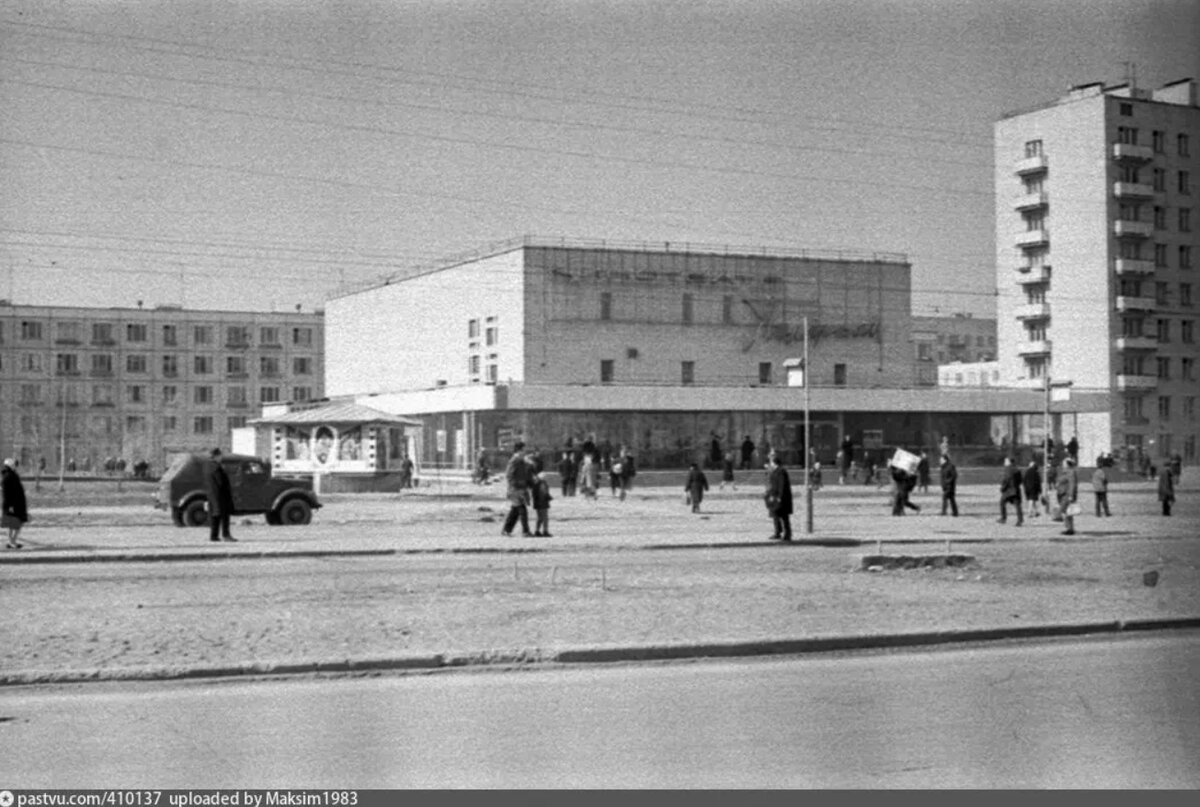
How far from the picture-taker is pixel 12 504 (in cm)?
2453

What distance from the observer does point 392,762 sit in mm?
8555

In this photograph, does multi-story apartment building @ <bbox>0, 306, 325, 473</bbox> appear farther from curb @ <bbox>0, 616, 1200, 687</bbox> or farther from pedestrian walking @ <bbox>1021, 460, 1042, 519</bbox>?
curb @ <bbox>0, 616, 1200, 687</bbox>

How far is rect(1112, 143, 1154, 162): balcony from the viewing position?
30.8 m

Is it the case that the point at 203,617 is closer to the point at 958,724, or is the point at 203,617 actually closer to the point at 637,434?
the point at 958,724

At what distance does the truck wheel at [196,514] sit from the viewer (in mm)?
31156

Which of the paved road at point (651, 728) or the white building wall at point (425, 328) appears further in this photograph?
the white building wall at point (425, 328)

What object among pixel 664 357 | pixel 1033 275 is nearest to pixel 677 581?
pixel 1033 275

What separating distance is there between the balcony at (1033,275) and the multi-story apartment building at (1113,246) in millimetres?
107

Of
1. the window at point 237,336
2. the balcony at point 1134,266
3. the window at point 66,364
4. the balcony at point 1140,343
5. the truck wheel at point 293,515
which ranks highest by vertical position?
the window at point 237,336

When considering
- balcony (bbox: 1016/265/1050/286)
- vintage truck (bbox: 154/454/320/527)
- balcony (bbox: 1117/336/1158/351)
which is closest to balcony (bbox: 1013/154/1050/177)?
balcony (bbox: 1016/265/1050/286)

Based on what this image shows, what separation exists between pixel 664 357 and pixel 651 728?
71.0 m

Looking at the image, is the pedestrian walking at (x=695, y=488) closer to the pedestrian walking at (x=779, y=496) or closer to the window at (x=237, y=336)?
the pedestrian walking at (x=779, y=496)

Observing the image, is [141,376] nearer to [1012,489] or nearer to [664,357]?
[664,357]

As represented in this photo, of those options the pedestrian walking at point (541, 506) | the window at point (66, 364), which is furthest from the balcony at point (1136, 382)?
the window at point (66, 364)
